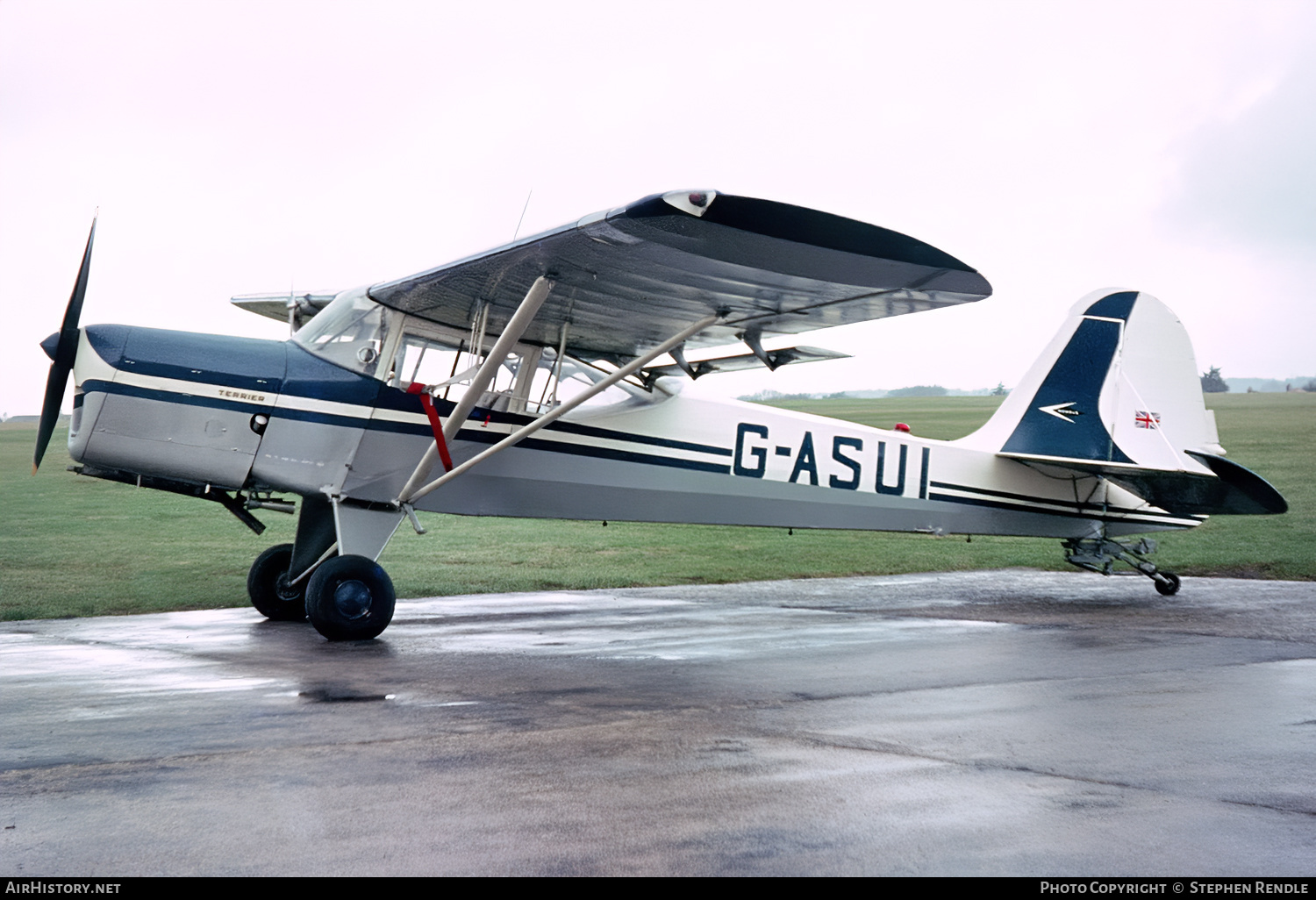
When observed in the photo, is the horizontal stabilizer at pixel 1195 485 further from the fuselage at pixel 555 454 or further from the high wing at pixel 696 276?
the high wing at pixel 696 276

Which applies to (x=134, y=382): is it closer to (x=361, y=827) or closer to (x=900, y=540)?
(x=361, y=827)

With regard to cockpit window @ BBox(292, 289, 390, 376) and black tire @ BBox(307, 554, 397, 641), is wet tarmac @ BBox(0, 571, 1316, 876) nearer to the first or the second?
black tire @ BBox(307, 554, 397, 641)

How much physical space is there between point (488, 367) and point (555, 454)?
1633 mm

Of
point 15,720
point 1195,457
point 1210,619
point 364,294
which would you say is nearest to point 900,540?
point 1195,457

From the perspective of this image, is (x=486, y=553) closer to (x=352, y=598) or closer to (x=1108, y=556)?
(x=352, y=598)

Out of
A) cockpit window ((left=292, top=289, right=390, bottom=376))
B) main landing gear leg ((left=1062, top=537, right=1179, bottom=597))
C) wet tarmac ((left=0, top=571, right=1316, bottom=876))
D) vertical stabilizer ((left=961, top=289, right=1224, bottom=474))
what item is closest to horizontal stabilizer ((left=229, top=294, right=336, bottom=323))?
cockpit window ((left=292, top=289, right=390, bottom=376))

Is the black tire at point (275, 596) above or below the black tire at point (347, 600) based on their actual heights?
below

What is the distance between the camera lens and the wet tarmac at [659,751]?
350 centimetres

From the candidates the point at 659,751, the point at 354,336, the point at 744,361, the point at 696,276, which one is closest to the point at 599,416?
the point at 744,361

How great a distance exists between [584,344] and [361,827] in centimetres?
689

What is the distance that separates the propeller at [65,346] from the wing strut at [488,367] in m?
2.68

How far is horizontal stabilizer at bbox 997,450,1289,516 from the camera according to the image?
432 inches

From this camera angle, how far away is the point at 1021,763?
4.69 metres

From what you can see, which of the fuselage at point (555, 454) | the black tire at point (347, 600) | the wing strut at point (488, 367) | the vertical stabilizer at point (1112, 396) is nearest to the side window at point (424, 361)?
the fuselage at point (555, 454)
